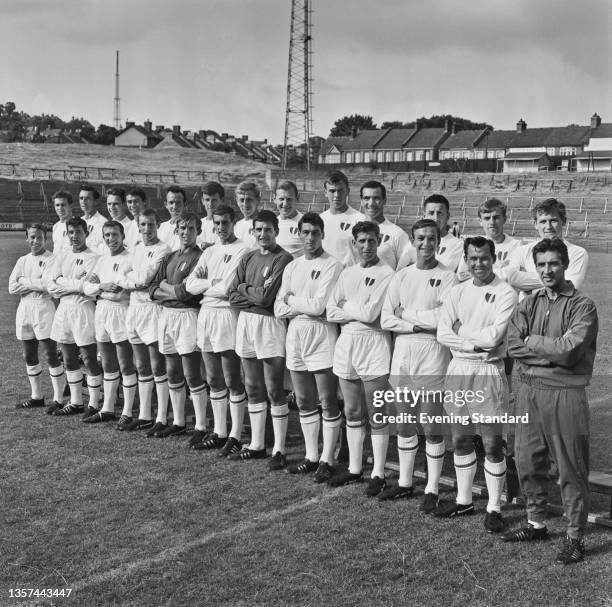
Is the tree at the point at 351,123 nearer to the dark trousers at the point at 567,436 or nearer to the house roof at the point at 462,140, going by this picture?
the house roof at the point at 462,140

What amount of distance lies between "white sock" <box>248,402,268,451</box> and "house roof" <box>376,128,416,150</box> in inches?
3463

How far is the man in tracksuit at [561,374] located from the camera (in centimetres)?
479

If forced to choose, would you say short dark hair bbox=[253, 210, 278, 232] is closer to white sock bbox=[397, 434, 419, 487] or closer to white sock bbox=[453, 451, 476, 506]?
white sock bbox=[397, 434, 419, 487]

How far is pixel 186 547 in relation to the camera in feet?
17.0

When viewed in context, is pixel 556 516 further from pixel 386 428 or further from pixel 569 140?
pixel 569 140

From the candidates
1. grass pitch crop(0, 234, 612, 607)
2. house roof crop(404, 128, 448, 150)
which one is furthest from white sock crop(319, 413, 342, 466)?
house roof crop(404, 128, 448, 150)

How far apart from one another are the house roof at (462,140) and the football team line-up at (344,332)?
271ft

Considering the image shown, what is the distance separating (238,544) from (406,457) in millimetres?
1549

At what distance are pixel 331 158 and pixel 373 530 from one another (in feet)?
325

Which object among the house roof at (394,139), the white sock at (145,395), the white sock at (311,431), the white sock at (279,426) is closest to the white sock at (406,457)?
the white sock at (311,431)

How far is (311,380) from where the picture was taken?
6695mm

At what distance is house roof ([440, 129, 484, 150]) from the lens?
287 feet

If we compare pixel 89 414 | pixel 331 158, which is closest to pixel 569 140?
pixel 331 158

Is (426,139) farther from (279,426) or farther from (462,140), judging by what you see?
(279,426)
